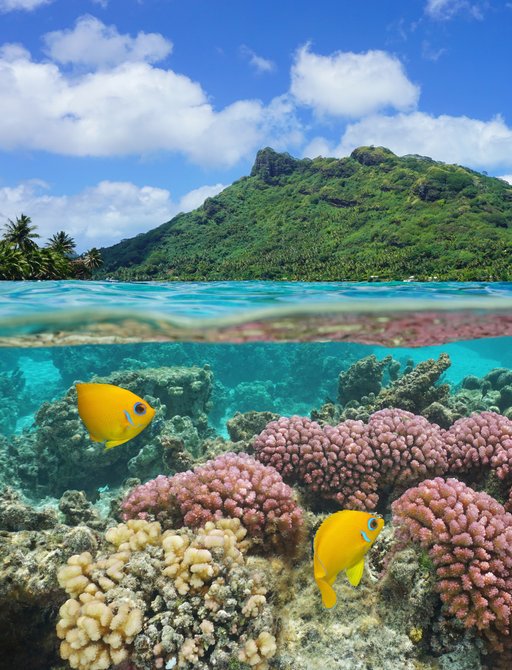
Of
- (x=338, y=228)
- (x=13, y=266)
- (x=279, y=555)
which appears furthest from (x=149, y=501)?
(x=338, y=228)

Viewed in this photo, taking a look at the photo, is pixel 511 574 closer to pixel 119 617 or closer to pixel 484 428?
pixel 484 428

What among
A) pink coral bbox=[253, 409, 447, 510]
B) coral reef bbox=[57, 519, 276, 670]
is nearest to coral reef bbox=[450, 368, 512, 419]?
pink coral bbox=[253, 409, 447, 510]

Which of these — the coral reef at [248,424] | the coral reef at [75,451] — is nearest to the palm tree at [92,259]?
the coral reef at [75,451]

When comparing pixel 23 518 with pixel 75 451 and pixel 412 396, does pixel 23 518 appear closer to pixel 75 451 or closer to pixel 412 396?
pixel 75 451

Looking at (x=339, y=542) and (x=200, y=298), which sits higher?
(x=200, y=298)

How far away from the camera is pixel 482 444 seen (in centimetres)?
658

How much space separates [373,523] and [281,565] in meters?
2.32

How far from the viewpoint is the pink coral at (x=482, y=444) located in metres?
6.28

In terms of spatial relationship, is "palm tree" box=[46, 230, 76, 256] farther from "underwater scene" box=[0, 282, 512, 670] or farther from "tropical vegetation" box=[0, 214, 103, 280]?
"underwater scene" box=[0, 282, 512, 670]

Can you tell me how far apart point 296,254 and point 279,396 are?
59.1 m

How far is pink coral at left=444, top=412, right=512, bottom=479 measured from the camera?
6.28 meters

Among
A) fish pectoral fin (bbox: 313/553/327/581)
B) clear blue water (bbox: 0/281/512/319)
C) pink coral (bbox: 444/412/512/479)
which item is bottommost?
pink coral (bbox: 444/412/512/479)

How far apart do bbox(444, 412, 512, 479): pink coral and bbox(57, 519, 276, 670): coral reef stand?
3.66m

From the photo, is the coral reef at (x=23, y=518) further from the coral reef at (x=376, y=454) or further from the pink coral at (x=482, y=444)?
the pink coral at (x=482, y=444)
